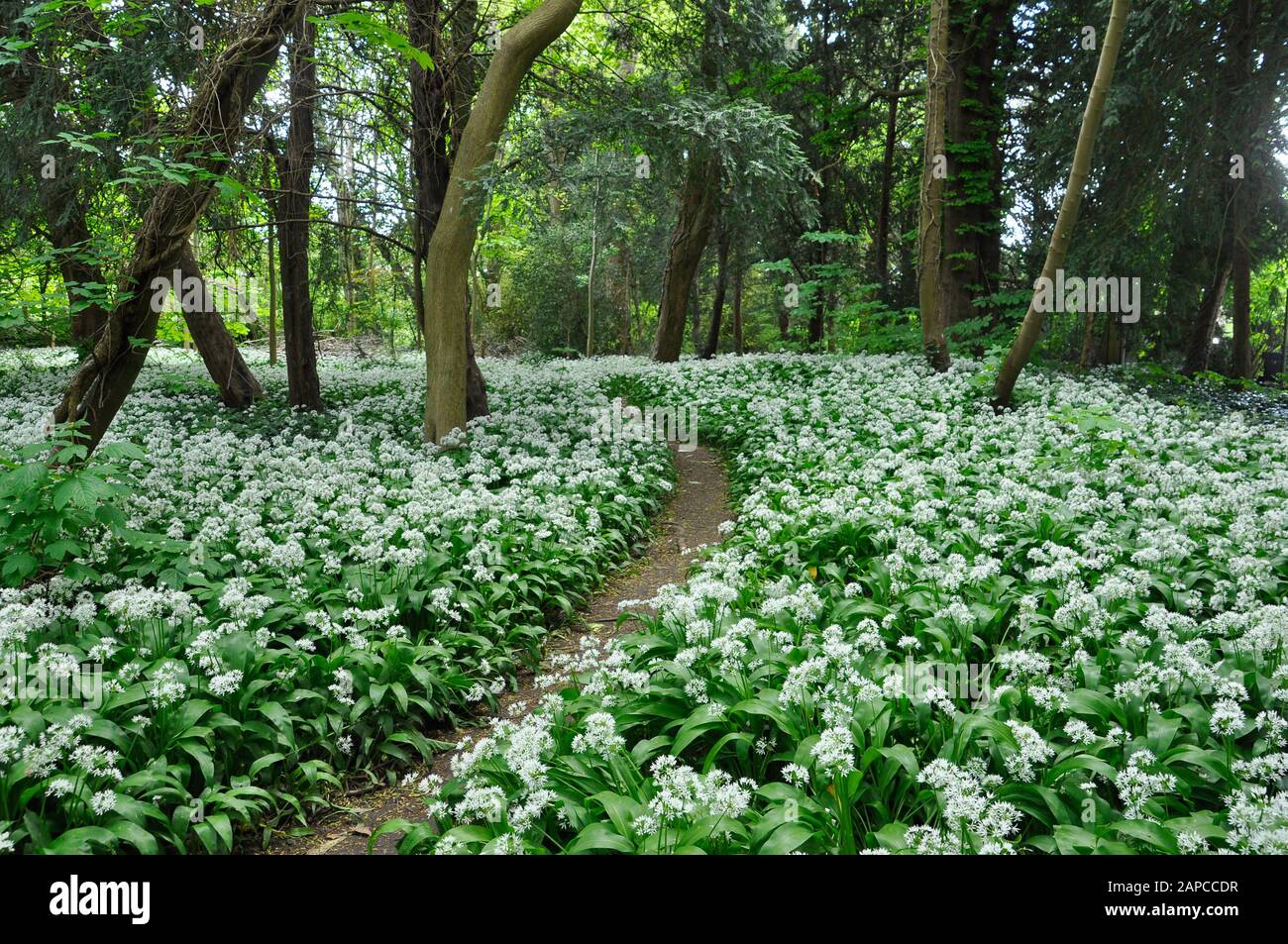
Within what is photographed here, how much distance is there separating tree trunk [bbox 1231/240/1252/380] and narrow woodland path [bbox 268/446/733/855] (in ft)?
29.8

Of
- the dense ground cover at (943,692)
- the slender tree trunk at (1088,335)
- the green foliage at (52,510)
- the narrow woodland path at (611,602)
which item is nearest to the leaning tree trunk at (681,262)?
the narrow woodland path at (611,602)

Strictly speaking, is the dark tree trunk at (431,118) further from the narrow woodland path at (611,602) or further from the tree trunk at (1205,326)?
the tree trunk at (1205,326)

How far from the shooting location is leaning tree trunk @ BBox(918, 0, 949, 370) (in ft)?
37.7

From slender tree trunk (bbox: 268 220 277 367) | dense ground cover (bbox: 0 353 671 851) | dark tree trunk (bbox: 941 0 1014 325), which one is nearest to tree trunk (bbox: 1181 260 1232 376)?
dark tree trunk (bbox: 941 0 1014 325)

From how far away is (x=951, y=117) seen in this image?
1401 cm

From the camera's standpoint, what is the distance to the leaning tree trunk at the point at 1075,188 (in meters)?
7.59

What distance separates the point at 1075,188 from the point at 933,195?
14.2 feet

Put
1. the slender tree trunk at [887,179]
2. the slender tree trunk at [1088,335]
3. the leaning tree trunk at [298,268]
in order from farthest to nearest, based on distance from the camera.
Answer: the slender tree trunk at [887,179] → the slender tree trunk at [1088,335] → the leaning tree trunk at [298,268]

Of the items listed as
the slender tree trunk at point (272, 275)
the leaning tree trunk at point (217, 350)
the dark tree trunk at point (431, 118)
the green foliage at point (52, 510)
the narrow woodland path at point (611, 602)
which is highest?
the dark tree trunk at point (431, 118)

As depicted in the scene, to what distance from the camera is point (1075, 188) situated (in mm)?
8117

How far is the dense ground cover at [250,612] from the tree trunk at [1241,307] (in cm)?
1080

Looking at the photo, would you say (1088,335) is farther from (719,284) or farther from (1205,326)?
(719,284)

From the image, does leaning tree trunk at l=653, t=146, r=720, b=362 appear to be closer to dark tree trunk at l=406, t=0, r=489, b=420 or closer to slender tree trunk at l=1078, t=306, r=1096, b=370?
dark tree trunk at l=406, t=0, r=489, b=420
